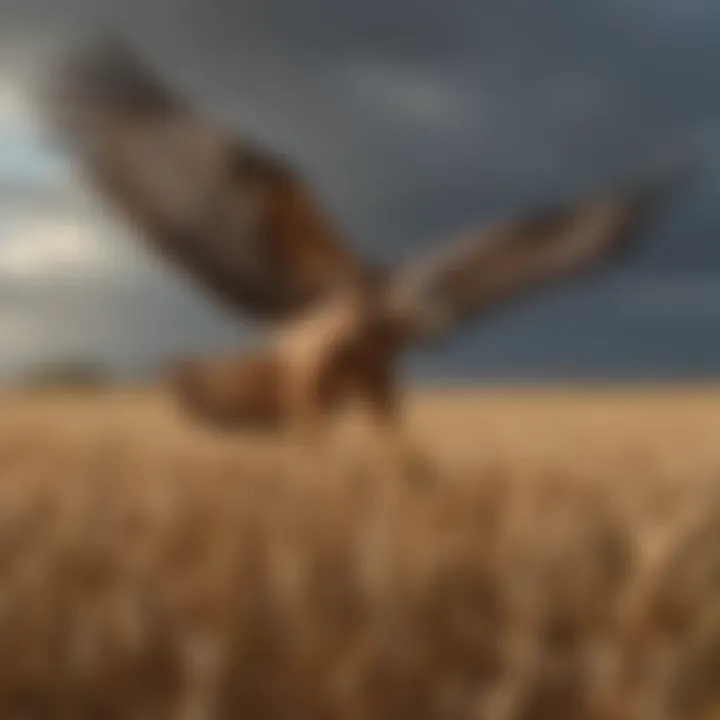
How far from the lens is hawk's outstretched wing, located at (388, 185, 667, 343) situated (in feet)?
3.72

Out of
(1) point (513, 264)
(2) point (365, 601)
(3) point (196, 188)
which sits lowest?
(2) point (365, 601)

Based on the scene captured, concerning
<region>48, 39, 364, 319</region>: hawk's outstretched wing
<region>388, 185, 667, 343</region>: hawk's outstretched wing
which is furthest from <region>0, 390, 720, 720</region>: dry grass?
<region>48, 39, 364, 319</region>: hawk's outstretched wing

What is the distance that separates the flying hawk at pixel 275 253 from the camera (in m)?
1.17

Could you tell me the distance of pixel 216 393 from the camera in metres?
1.35

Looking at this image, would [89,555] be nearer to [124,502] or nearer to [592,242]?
[124,502]

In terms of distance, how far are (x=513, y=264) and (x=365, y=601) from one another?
2.72ft

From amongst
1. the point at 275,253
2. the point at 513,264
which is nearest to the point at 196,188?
the point at 275,253

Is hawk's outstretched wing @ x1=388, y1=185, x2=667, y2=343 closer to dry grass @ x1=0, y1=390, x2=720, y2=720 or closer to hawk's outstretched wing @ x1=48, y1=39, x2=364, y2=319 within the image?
hawk's outstretched wing @ x1=48, y1=39, x2=364, y2=319

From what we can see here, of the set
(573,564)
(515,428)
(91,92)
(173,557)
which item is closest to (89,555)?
(173,557)

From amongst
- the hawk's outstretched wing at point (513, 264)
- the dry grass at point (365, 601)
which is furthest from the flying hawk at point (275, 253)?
the dry grass at point (365, 601)

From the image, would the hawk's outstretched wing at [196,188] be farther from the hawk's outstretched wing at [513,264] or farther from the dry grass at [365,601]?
the dry grass at [365,601]

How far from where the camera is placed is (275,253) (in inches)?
57.1

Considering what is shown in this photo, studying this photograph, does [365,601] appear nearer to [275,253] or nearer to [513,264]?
[513,264]

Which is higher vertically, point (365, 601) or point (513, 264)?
point (513, 264)
